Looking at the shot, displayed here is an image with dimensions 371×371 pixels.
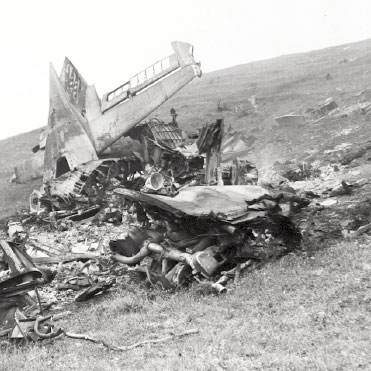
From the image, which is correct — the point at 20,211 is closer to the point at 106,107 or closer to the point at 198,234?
the point at 106,107

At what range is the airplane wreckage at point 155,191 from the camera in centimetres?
772

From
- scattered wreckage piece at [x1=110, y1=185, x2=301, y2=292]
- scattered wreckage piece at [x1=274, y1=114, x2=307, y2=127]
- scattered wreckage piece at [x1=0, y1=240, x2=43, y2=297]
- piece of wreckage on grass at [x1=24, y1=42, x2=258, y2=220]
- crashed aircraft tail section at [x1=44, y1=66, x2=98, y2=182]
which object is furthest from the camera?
scattered wreckage piece at [x1=274, y1=114, x2=307, y2=127]

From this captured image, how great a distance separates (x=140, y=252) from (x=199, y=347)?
3.69m

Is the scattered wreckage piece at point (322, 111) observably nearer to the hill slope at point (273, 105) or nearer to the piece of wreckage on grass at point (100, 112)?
the hill slope at point (273, 105)

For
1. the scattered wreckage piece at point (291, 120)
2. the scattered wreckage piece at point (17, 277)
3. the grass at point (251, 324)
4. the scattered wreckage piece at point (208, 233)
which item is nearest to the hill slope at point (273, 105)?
the scattered wreckage piece at point (291, 120)

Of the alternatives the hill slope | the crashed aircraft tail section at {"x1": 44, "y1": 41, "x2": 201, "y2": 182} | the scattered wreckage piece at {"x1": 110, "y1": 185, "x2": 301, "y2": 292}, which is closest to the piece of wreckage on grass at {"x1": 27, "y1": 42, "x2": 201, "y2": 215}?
the crashed aircraft tail section at {"x1": 44, "y1": 41, "x2": 201, "y2": 182}

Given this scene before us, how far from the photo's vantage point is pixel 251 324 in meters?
5.57

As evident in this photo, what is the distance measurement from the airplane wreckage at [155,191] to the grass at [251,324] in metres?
0.62

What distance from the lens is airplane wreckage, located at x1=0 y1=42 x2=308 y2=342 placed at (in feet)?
25.3

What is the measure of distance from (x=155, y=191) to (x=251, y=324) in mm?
5897

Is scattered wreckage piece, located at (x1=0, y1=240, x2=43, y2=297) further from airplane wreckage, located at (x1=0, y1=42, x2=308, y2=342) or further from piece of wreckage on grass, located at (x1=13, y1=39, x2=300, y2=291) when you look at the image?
piece of wreckage on grass, located at (x1=13, y1=39, x2=300, y2=291)

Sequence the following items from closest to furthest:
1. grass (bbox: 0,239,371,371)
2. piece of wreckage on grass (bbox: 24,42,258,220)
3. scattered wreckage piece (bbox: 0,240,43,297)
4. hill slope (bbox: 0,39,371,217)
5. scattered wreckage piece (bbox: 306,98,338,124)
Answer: grass (bbox: 0,239,371,371) < scattered wreckage piece (bbox: 0,240,43,297) < piece of wreckage on grass (bbox: 24,42,258,220) < hill slope (bbox: 0,39,371,217) < scattered wreckage piece (bbox: 306,98,338,124)

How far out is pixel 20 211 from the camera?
17.1m

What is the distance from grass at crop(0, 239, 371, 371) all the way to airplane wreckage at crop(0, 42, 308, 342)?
2.03ft
